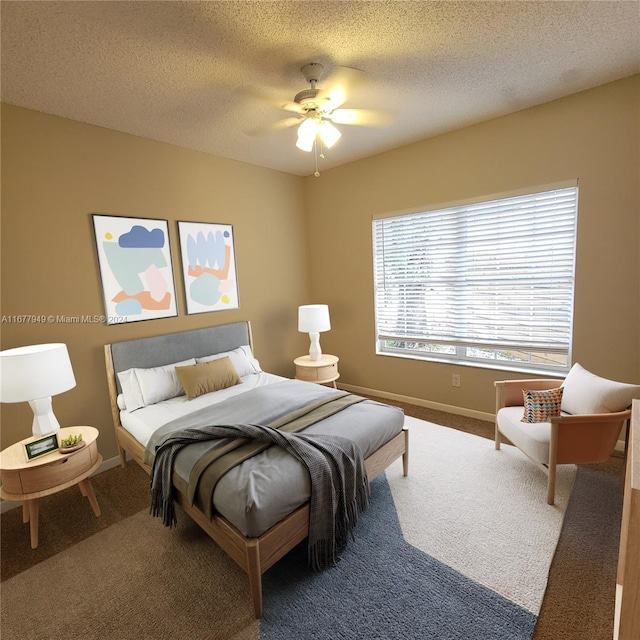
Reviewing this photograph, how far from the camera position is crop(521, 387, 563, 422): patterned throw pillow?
7.92 ft

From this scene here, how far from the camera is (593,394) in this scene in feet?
7.25

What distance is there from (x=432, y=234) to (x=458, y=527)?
8.78ft

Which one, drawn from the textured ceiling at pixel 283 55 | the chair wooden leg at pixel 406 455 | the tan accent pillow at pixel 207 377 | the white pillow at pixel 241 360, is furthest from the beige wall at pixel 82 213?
the chair wooden leg at pixel 406 455

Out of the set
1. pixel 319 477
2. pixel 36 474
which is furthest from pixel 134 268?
pixel 319 477

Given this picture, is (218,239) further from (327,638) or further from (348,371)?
(327,638)

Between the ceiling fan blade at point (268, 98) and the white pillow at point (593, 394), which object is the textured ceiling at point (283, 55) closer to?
the ceiling fan blade at point (268, 98)

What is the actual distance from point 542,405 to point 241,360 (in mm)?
2619

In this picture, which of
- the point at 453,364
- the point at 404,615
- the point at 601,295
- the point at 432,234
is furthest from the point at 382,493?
the point at 432,234

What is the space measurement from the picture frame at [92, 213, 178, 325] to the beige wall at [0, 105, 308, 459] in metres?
0.07

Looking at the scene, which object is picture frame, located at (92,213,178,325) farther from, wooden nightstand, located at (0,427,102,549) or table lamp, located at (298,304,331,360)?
table lamp, located at (298,304,331,360)

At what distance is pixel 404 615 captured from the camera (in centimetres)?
151

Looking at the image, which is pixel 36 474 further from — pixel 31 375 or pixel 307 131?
pixel 307 131

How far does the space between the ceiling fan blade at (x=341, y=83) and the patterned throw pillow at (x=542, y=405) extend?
255 cm

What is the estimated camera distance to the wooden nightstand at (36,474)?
6.40 feet
